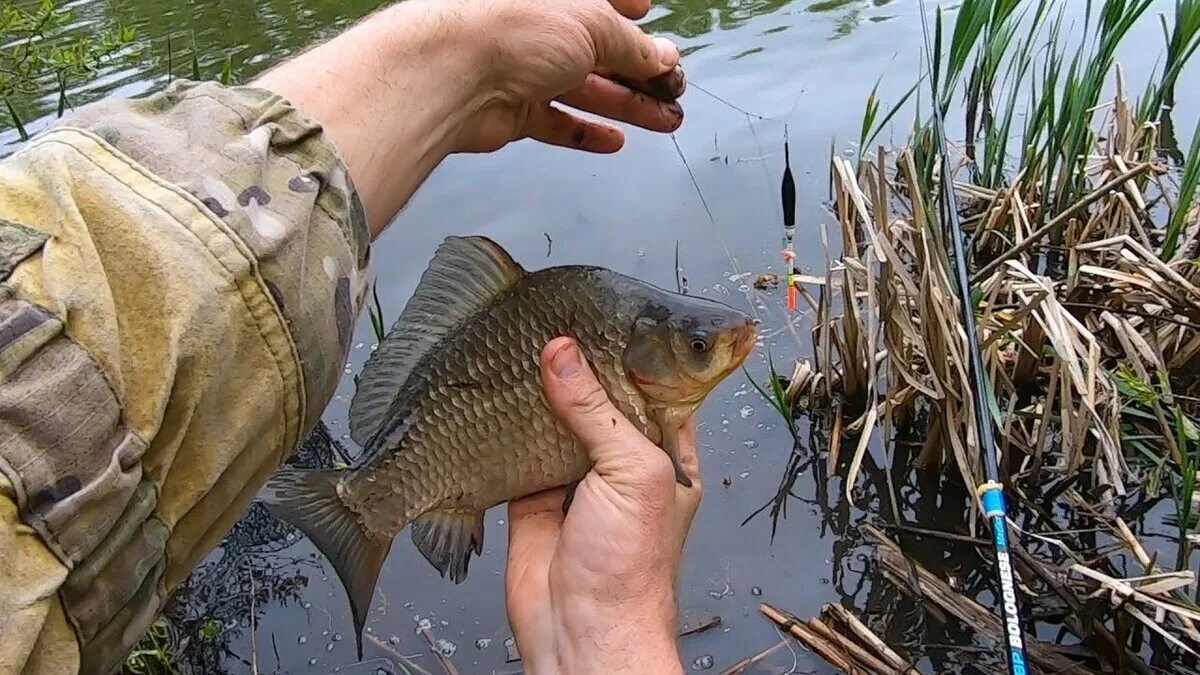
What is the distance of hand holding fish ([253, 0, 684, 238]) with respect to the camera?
169cm

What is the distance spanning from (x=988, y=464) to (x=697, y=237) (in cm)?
229

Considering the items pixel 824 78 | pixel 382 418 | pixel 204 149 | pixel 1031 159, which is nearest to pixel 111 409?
pixel 204 149

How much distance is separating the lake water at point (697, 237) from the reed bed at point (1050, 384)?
146 mm

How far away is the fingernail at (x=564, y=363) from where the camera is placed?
1.60m

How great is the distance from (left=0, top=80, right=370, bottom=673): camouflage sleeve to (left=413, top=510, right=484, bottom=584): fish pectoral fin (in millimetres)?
560

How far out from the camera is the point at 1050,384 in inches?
105

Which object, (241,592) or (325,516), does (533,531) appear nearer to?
(325,516)

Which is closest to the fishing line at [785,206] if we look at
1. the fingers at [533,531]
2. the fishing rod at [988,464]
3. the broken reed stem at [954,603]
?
the fishing rod at [988,464]

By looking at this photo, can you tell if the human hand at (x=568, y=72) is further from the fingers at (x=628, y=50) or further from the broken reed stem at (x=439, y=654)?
the broken reed stem at (x=439, y=654)

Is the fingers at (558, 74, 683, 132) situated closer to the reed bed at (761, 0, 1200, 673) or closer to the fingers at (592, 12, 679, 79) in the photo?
the fingers at (592, 12, 679, 79)

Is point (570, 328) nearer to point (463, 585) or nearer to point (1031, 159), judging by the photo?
point (463, 585)

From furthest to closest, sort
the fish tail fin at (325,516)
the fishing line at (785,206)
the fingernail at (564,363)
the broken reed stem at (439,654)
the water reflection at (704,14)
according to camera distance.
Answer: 1. the water reflection at (704,14)
2. the fishing line at (785,206)
3. the broken reed stem at (439,654)
4. the fish tail fin at (325,516)
5. the fingernail at (564,363)

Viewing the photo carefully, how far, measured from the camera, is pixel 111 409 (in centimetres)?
97

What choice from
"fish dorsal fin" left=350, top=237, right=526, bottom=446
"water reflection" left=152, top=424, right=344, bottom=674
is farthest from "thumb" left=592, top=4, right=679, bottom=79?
"water reflection" left=152, top=424, right=344, bottom=674
